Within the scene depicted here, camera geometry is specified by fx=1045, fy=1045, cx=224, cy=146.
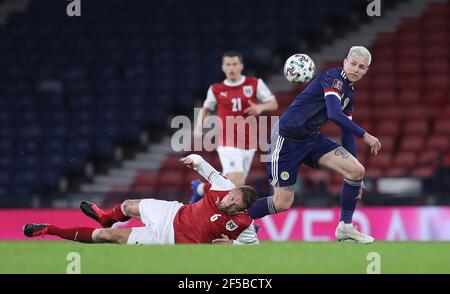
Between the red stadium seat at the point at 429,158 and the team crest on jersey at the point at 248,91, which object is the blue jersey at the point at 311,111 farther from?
the red stadium seat at the point at 429,158

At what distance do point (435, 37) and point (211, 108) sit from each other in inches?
275

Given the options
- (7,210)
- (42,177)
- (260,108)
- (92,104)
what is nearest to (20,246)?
(260,108)

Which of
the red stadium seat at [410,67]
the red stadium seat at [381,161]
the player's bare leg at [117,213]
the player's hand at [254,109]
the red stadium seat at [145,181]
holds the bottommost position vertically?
the red stadium seat at [145,181]

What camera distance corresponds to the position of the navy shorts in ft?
29.0

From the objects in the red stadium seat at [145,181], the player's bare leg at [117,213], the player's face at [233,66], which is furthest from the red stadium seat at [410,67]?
the player's bare leg at [117,213]

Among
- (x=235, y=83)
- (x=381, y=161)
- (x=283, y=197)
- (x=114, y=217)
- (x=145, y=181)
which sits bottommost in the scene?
(x=145, y=181)

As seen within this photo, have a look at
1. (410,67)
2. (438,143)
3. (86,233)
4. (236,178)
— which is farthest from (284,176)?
(410,67)

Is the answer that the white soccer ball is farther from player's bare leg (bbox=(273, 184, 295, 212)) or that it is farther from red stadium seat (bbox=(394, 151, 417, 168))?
red stadium seat (bbox=(394, 151, 417, 168))

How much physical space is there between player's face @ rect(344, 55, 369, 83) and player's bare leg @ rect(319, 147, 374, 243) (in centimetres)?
62

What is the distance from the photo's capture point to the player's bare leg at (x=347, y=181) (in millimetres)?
8656

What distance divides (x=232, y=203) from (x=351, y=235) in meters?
1.26

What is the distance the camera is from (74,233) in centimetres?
852

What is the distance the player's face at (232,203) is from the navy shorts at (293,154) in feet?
2.74

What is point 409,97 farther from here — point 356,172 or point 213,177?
point 213,177
